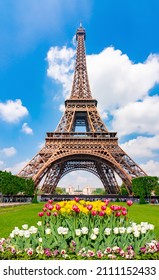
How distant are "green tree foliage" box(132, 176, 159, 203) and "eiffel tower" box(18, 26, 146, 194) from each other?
1.19 metres

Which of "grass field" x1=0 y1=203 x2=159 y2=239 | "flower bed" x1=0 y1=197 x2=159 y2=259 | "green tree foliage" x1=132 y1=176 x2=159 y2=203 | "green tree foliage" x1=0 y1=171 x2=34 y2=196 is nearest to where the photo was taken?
"flower bed" x1=0 y1=197 x2=159 y2=259

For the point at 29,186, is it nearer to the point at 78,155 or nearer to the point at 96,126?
the point at 78,155

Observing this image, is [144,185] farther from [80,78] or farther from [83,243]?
[83,243]

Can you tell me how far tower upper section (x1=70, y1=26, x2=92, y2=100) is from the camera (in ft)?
189

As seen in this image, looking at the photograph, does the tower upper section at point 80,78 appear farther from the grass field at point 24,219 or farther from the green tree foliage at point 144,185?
the grass field at point 24,219

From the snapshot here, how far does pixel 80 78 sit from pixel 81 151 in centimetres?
1940

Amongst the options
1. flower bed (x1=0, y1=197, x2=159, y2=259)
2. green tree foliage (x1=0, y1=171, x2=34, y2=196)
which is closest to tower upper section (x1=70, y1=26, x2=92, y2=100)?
green tree foliage (x1=0, y1=171, x2=34, y2=196)

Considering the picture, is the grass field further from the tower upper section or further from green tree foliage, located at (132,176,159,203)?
the tower upper section

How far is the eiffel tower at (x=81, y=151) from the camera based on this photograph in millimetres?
45969

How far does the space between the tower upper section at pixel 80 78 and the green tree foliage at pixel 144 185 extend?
20.8m

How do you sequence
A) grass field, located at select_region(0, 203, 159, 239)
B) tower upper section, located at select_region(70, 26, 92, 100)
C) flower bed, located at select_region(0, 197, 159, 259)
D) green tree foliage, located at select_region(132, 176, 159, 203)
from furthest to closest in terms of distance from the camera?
tower upper section, located at select_region(70, 26, 92, 100) < green tree foliage, located at select_region(132, 176, 159, 203) < grass field, located at select_region(0, 203, 159, 239) < flower bed, located at select_region(0, 197, 159, 259)

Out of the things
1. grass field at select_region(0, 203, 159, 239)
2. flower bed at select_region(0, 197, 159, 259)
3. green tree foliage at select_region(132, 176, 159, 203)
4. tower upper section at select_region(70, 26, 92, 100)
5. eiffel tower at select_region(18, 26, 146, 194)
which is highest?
tower upper section at select_region(70, 26, 92, 100)

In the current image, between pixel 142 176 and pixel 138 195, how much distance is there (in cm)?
371

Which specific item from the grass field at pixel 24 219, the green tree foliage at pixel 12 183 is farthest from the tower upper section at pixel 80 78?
the grass field at pixel 24 219
